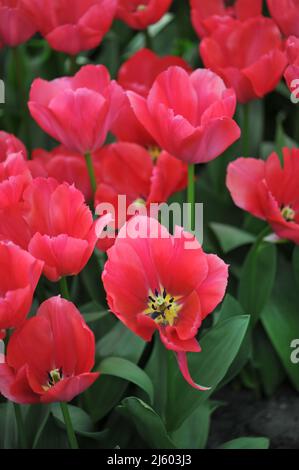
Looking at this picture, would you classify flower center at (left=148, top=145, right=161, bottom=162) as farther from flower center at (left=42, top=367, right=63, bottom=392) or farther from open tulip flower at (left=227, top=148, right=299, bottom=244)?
flower center at (left=42, top=367, right=63, bottom=392)

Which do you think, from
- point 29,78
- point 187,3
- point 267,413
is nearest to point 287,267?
point 267,413

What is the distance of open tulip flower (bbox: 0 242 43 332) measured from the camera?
79cm

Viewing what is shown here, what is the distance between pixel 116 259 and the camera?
0.81 metres

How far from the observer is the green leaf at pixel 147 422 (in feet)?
3.00

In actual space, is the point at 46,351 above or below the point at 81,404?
above

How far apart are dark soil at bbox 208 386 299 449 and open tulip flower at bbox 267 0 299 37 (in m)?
0.51

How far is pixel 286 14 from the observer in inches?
43.9

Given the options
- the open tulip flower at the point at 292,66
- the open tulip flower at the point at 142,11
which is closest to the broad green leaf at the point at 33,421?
the open tulip flower at the point at 292,66

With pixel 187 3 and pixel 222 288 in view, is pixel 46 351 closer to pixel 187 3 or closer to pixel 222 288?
pixel 222 288

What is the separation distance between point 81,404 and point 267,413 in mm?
289

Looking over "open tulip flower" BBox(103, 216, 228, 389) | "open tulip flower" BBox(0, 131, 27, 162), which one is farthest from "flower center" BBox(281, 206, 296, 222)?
"open tulip flower" BBox(0, 131, 27, 162)

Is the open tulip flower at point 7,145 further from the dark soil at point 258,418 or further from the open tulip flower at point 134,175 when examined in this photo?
the dark soil at point 258,418

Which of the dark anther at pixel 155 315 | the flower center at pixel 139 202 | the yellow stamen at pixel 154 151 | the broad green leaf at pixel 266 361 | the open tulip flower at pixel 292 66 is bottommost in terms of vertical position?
the broad green leaf at pixel 266 361

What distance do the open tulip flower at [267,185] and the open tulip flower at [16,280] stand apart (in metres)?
0.29
